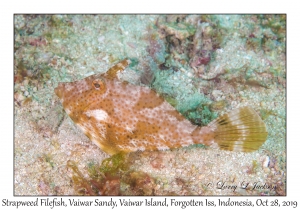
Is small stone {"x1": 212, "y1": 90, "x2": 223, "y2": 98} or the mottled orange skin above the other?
small stone {"x1": 212, "y1": 90, "x2": 223, "y2": 98}

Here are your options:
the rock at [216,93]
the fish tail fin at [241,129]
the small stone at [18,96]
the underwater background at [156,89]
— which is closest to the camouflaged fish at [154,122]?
the fish tail fin at [241,129]

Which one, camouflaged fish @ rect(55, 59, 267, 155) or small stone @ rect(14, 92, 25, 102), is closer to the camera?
camouflaged fish @ rect(55, 59, 267, 155)

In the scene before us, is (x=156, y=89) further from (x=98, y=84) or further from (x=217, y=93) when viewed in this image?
(x=98, y=84)

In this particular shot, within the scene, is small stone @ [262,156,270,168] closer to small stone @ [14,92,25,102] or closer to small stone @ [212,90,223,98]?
small stone @ [212,90,223,98]

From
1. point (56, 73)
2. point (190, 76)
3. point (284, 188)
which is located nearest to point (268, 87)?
point (190, 76)

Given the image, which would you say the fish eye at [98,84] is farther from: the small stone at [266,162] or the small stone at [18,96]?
the small stone at [266,162]

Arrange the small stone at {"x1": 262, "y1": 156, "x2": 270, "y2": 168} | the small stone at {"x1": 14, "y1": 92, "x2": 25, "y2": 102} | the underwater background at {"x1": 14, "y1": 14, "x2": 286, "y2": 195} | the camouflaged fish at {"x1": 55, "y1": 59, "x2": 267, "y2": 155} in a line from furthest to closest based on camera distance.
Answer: the small stone at {"x1": 14, "y1": 92, "x2": 25, "y2": 102} < the small stone at {"x1": 262, "y1": 156, "x2": 270, "y2": 168} < the underwater background at {"x1": 14, "y1": 14, "x2": 286, "y2": 195} < the camouflaged fish at {"x1": 55, "y1": 59, "x2": 267, "y2": 155}

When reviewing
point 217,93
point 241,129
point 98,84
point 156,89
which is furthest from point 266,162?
point 98,84

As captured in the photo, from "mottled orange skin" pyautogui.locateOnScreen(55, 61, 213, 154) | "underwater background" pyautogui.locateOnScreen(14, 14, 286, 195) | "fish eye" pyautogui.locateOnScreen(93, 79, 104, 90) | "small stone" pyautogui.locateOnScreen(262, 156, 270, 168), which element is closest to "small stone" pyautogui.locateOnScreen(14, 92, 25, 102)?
"underwater background" pyautogui.locateOnScreen(14, 14, 286, 195)

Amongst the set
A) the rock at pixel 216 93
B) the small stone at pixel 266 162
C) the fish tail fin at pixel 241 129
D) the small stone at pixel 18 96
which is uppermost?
the rock at pixel 216 93
